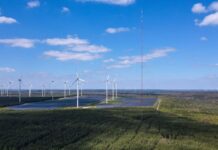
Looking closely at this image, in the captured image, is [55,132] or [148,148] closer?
[148,148]

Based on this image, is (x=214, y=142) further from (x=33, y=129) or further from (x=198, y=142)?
(x=33, y=129)

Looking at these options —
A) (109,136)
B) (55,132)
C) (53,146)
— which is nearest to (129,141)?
(109,136)

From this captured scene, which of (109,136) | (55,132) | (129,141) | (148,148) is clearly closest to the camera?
(148,148)

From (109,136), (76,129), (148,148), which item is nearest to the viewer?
(148,148)

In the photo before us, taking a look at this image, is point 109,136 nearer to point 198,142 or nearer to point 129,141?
point 129,141

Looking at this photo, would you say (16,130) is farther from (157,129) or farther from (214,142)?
(214,142)

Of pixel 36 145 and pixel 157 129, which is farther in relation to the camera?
pixel 157 129

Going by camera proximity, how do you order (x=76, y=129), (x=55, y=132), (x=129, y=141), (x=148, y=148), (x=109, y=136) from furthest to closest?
(x=76, y=129), (x=55, y=132), (x=109, y=136), (x=129, y=141), (x=148, y=148)

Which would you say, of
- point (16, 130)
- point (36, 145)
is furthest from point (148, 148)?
point (16, 130)

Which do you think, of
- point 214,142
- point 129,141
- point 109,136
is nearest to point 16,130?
point 109,136
